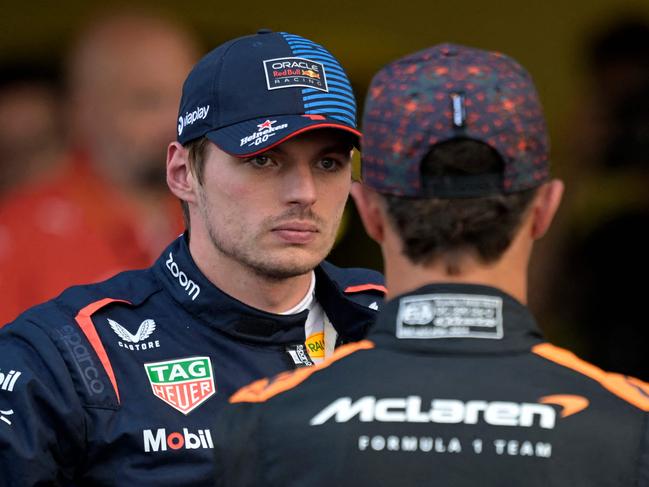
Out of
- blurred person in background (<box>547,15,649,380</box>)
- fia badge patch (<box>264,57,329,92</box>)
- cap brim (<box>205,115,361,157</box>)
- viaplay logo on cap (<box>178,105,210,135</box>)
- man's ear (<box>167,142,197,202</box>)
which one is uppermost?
fia badge patch (<box>264,57,329,92</box>)

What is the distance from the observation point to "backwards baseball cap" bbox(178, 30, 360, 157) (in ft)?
8.36

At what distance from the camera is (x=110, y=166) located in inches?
195

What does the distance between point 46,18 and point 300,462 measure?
3.52 meters

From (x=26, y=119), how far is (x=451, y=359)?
132 inches

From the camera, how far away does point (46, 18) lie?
4895mm

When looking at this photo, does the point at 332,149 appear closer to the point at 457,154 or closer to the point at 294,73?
the point at 294,73

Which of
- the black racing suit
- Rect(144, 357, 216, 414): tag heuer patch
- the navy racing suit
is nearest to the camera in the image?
the black racing suit

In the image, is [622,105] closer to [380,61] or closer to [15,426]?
[380,61]

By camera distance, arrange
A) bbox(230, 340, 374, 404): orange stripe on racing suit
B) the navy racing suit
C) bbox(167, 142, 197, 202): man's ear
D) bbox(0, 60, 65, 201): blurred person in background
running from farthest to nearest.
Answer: bbox(0, 60, 65, 201): blurred person in background → bbox(167, 142, 197, 202): man's ear → the navy racing suit → bbox(230, 340, 374, 404): orange stripe on racing suit

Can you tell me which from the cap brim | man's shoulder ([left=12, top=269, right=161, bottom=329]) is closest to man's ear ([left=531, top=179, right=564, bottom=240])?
the cap brim

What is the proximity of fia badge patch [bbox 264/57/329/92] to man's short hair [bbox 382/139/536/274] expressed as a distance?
856 millimetres

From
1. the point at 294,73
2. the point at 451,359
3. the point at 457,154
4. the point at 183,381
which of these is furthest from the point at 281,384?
the point at 294,73

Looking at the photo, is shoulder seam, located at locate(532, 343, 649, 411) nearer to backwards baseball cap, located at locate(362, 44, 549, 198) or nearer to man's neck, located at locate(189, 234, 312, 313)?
backwards baseball cap, located at locate(362, 44, 549, 198)

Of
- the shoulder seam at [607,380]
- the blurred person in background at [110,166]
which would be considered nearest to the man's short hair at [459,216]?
the shoulder seam at [607,380]
